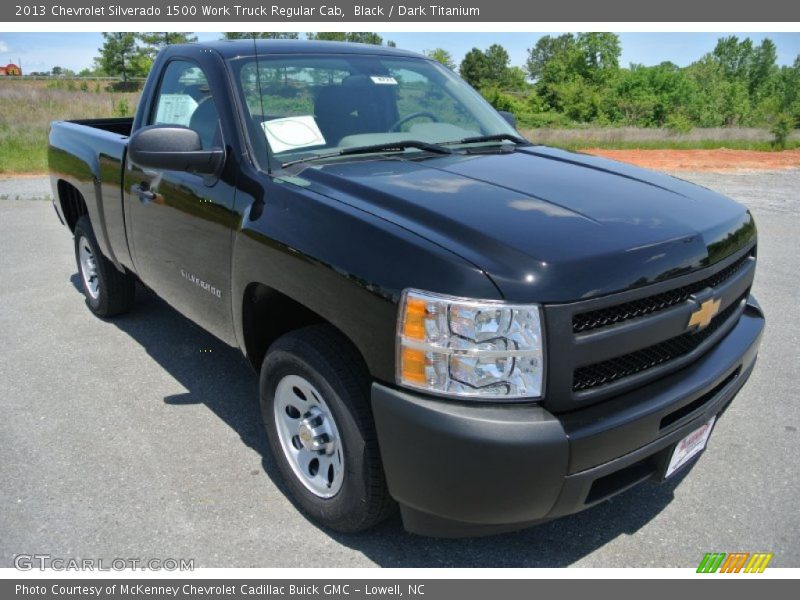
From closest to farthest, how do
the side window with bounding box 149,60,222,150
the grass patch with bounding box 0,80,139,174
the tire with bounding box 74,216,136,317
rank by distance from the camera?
the side window with bounding box 149,60,222,150
the tire with bounding box 74,216,136,317
the grass patch with bounding box 0,80,139,174

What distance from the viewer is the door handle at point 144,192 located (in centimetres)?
355

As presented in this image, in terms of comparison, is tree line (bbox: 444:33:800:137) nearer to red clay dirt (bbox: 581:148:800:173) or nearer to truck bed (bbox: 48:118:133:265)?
red clay dirt (bbox: 581:148:800:173)

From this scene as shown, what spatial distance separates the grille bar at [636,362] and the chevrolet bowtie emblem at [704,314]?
0.05 metres

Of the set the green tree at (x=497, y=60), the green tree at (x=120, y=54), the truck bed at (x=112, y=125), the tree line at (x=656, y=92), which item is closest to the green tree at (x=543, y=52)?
the green tree at (x=497, y=60)

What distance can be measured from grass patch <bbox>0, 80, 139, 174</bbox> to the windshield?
44.8 ft

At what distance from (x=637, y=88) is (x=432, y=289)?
50.1m

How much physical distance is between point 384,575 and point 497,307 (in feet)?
3.95

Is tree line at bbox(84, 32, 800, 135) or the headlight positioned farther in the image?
tree line at bbox(84, 32, 800, 135)

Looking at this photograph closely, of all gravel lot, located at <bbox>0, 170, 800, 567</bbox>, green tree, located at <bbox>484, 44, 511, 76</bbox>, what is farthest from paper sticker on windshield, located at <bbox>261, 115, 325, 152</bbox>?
green tree, located at <bbox>484, 44, 511, 76</bbox>

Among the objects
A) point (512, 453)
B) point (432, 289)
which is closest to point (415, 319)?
point (432, 289)

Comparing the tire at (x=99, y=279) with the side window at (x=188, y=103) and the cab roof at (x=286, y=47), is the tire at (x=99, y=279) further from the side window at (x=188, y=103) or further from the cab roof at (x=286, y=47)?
the cab roof at (x=286, y=47)

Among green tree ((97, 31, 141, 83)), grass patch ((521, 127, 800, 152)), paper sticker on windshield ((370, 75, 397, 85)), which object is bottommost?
grass patch ((521, 127, 800, 152))

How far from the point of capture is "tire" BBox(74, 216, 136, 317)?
15.7 ft
